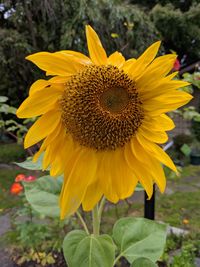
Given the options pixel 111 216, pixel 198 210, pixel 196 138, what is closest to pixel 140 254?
pixel 111 216

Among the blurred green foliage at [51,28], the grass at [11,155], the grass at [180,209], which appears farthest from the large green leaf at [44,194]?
the grass at [11,155]

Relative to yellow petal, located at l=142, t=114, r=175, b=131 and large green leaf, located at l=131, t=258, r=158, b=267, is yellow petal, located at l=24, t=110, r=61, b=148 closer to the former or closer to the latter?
yellow petal, located at l=142, t=114, r=175, b=131

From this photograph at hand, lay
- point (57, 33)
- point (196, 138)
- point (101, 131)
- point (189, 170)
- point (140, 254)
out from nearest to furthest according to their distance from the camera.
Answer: point (101, 131) → point (140, 254) → point (189, 170) → point (57, 33) → point (196, 138)

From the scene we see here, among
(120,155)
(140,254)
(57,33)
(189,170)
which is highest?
(57,33)

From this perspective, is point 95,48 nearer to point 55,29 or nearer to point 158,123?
point 158,123

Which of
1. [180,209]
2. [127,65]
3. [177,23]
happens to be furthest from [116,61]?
[177,23]

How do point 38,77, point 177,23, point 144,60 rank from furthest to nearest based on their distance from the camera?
point 177,23 → point 38,77 → point 144,60

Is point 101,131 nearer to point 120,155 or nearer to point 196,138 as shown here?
point 120,155
